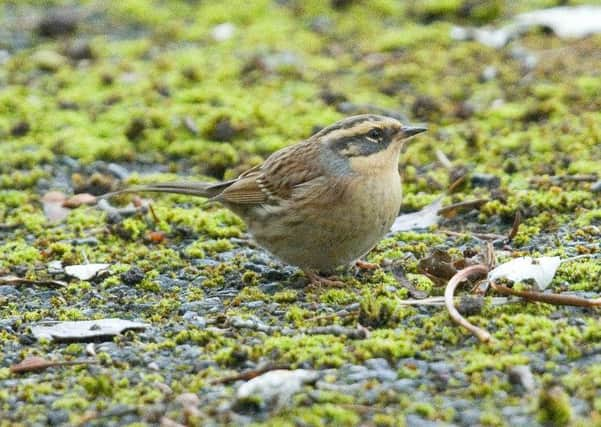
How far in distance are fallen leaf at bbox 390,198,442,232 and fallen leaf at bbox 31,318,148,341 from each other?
2587 mm

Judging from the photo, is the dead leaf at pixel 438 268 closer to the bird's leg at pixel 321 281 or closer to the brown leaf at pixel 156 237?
the bird's leg at pixel 321 281

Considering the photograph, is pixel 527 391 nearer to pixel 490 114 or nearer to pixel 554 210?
pixel 554 210

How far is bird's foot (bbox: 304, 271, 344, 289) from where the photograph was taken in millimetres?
6742

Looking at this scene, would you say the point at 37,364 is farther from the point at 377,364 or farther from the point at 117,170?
the point at 117,170

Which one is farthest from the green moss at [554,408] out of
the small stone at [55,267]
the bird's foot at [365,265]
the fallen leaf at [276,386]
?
the small stone at [55,267]

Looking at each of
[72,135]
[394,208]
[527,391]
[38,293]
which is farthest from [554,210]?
[72,135]

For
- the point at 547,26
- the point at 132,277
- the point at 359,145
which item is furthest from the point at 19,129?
the point at 547,26

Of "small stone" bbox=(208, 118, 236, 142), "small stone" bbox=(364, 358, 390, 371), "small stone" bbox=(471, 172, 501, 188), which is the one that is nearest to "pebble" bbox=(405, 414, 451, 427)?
"small stone" bbox=(364, 358, 390, 371)

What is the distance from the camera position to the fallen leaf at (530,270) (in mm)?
6012

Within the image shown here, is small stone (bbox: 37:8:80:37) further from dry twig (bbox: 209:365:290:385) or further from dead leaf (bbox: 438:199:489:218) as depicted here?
dry twig (bbox: 209:365:290:385)

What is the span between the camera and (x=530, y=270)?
6.05 m

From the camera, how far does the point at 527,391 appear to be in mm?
4770

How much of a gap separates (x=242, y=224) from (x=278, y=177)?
3.92 ft

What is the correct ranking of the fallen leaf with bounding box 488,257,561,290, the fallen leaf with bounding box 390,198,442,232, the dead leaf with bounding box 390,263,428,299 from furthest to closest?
the fallen leaf with bounding box 390,198,442,232, the dead leaf with bounding box 390,263,428,299, the fallen leaf with bounding box 488,257,561,290
